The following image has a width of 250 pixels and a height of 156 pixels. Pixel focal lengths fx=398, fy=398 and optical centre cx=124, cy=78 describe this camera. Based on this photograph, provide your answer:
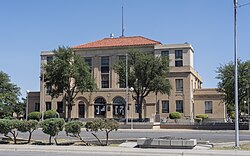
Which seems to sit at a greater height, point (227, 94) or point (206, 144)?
point (227, 94)

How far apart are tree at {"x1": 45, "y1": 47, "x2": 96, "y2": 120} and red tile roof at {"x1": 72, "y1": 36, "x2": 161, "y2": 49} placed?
13.9m

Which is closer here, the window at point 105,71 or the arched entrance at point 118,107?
the arched entrance at point 118,107

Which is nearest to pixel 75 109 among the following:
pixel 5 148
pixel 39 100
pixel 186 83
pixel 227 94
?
pixel 39 100

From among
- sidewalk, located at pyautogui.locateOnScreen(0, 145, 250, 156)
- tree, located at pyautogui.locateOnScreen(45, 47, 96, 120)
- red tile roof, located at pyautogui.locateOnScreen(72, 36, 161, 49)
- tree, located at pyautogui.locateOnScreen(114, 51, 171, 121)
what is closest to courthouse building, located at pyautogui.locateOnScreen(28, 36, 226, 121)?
red tile roof, located at pyautogui.locateOnScreen(72, 36, 161, 49)

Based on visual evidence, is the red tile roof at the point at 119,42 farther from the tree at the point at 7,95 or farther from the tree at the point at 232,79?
the tree at the point at 232,79

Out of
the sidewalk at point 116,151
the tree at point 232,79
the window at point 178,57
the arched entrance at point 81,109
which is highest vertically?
the window at point 178,57

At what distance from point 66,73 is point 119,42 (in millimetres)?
19651

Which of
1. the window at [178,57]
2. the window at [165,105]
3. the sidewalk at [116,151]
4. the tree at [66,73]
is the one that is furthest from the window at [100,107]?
the sidewalk at [116,151]

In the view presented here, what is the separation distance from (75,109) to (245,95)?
3660 centimetres

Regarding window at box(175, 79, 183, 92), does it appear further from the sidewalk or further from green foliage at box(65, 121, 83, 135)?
the sidewalk

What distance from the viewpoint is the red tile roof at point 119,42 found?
75.7 m

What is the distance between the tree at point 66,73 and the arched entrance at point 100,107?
9693 mm

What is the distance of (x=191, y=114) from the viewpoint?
70.3 metres

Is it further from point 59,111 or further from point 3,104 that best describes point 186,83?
point 3,104
